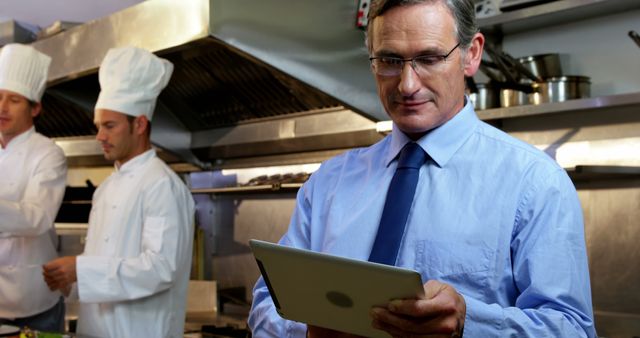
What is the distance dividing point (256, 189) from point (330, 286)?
9.02 feet

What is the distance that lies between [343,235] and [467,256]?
0.25 meters

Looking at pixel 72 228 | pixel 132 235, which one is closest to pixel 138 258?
pixel 132 235

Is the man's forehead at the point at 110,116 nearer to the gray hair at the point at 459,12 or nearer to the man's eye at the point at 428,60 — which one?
the gray hair at the point at 459,12

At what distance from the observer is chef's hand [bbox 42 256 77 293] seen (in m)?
2.61

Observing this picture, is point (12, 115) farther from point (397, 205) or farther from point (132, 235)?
point (397, 205)

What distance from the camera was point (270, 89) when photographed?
3713 mm

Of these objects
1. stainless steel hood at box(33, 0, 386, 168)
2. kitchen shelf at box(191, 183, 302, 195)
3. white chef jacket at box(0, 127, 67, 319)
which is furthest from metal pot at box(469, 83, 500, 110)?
white chef jacket at box(0, 127, 67, 319)

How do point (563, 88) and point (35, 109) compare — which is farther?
point (35, 109)

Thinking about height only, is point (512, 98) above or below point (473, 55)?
above

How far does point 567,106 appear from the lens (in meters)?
2.56

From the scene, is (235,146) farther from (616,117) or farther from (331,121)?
(616,117)

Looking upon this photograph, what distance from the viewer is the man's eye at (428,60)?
126cm

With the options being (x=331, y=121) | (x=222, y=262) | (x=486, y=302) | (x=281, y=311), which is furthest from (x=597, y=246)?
(x=222, y=262)

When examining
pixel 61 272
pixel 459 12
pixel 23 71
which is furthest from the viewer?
pixel 23 71
